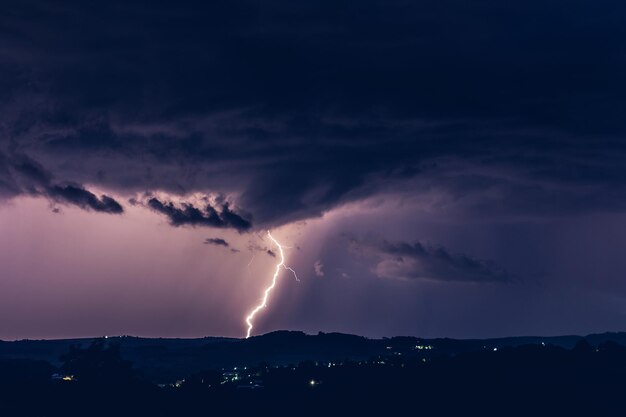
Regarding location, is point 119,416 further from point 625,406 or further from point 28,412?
point 625,406

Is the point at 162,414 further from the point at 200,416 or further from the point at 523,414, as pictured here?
the point at 523,414

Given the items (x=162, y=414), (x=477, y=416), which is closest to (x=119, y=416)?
(x=162, y=414)

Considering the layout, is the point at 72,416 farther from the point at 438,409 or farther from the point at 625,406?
the point at 625,406

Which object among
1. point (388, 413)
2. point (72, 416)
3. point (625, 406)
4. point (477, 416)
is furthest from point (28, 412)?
point (625, 406)

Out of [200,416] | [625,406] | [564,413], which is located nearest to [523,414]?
[564,413]

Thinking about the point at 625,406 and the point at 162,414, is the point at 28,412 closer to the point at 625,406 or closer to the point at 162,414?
the point at 162,414
